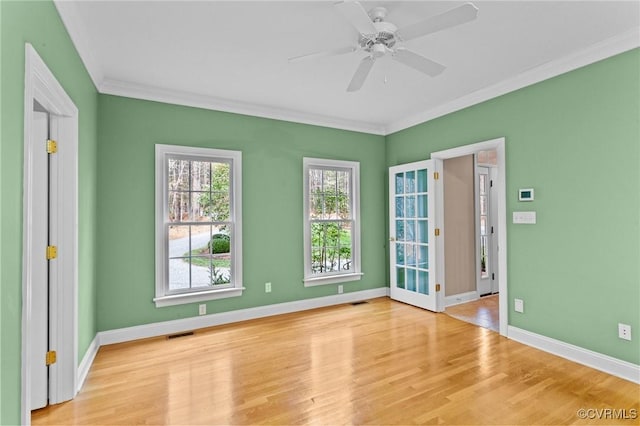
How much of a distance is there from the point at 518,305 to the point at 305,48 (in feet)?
10.7

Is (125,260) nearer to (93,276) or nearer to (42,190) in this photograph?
(93,276)

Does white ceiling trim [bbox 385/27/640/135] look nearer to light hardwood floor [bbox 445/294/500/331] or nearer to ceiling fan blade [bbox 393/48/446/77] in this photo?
ceiling fan blade [bbox 393/48/446/77]

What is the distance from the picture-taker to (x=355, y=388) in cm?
250

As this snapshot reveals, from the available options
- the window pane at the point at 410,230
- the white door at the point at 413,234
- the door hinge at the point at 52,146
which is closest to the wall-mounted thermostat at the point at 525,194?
the white door at the point at 413,234

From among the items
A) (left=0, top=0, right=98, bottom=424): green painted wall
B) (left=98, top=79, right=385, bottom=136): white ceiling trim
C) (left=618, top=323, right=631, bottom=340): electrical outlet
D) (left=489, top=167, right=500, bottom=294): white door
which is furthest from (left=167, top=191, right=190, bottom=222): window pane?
(left=489, top=167, right=500, bottom=294): white door

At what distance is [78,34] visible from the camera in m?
2.41

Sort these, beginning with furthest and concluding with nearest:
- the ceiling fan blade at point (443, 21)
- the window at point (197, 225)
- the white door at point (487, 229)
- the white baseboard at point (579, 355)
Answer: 1. the white door at point (487, 229)
2. the window at point (197, 225)
3. the white baseboard at point (579, 355)
4. the ceiling fan blade at point (443, 21)

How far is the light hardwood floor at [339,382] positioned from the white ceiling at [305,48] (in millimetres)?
2631

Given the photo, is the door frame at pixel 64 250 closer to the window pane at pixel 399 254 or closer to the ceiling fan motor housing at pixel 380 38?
the ceiling fan motor housing at pixel 380 38

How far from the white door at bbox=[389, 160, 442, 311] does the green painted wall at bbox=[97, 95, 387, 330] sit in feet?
1.02

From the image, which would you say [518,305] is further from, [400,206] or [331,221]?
[331,221]

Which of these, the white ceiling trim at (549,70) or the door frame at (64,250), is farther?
the white ceiling trim at (549,70)

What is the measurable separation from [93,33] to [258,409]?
9.95ft

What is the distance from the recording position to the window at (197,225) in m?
3.69
